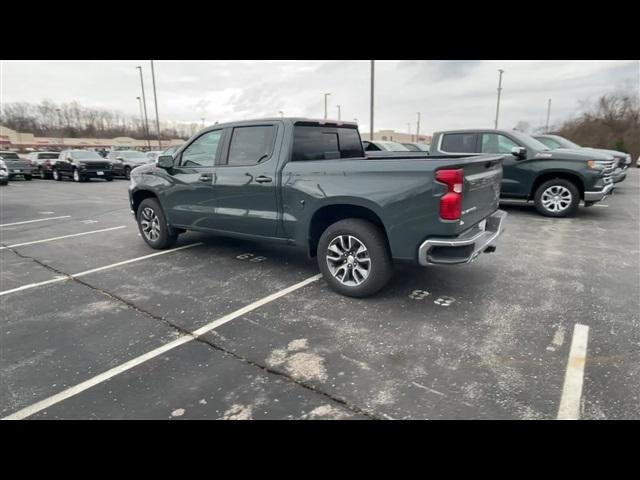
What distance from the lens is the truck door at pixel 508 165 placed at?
842 centimetres

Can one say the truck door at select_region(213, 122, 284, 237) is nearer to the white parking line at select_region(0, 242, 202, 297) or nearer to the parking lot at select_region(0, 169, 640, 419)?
the parking lot at select_region(0, 169, 640, 419)

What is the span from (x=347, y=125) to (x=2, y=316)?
457 cm

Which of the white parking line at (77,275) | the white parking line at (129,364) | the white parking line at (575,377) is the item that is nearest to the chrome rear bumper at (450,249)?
the white parking line at (575,377)

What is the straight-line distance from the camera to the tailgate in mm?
3607

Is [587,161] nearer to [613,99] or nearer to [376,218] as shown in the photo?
[376,218]

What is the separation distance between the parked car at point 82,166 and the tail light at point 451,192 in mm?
21384

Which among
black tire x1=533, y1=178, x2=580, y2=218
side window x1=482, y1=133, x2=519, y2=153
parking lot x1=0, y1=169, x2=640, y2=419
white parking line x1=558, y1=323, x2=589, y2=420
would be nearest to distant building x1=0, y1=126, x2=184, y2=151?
side window x1=482, y1=133, x2=519, y2=153

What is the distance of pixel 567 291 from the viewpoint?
431 centimetres

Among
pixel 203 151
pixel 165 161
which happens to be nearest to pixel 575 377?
pixel 203 151

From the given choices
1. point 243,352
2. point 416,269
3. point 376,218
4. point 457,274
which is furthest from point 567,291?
point 243,352

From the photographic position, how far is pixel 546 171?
8125mm

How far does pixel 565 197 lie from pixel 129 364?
8560 millimetres

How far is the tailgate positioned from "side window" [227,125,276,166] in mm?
2284

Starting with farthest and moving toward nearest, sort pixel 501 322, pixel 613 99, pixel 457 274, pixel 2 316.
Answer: pixel 613 99 → pixel 457 274 → pixel 2 316 → pixel 501 322
